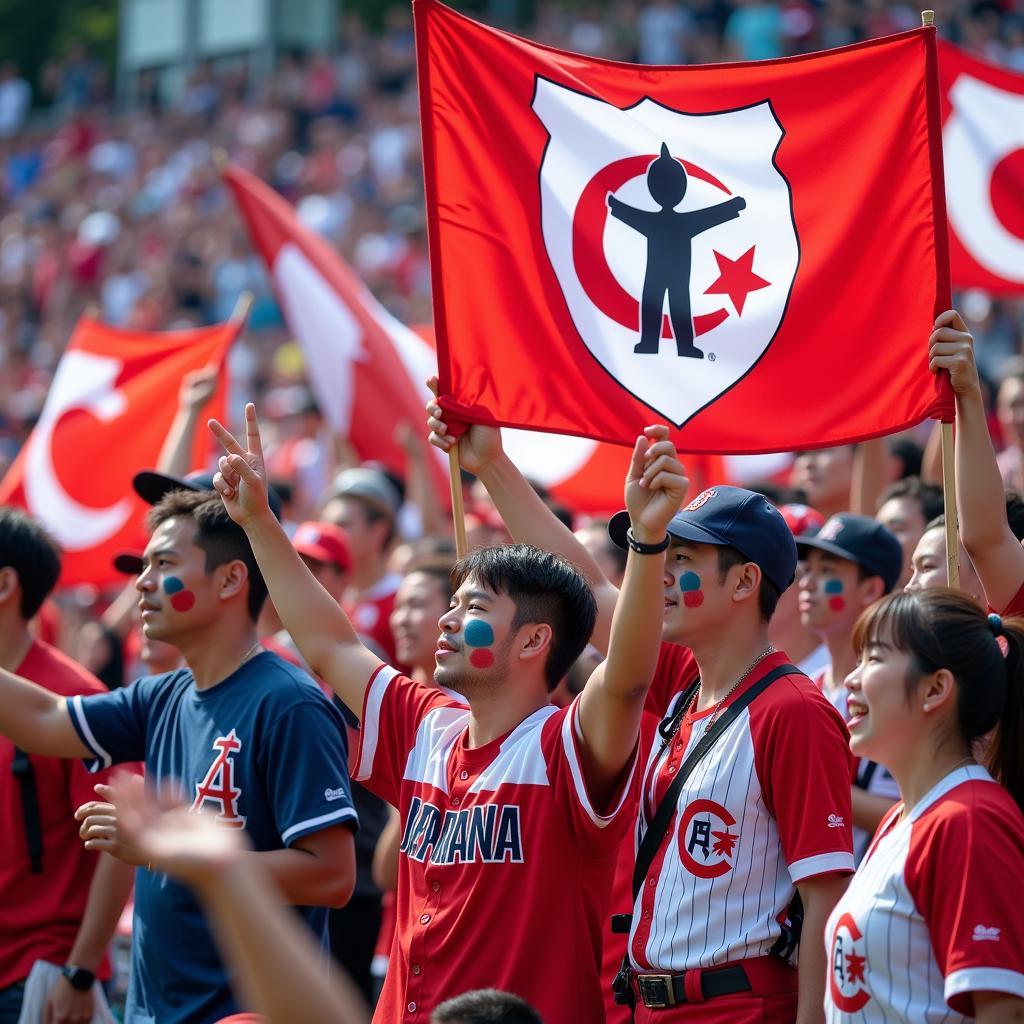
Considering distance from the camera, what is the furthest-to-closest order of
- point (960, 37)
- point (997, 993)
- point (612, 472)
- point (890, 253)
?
point (960, 37) < point (612, 472) < point (890, 253) < point (997, 993)

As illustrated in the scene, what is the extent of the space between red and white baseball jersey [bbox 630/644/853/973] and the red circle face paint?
1.67 feet

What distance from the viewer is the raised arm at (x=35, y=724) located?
4.52 m

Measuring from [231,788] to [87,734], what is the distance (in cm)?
59

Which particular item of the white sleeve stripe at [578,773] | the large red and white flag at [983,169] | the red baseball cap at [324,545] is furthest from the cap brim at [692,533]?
the large red and white flag at [983,169]

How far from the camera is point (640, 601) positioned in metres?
3.35

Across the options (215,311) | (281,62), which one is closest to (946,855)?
(215,311)

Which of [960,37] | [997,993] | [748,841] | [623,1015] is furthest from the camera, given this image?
[960,37]

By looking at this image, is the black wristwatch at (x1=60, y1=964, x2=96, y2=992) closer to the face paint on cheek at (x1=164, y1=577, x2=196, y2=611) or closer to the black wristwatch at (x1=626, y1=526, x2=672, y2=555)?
the face paint on cheek at (x1=164, y1=577, x2=196, y2=611)

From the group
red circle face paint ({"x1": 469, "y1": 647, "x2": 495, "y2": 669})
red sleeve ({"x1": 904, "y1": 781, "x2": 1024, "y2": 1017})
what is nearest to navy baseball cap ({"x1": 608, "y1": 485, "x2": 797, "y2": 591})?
red circle face paint ({"x1": 469, "y1": 647, "x2": 495, "y2": 669})

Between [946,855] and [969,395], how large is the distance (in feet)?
4.55

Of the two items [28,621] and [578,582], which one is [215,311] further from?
[578,582]

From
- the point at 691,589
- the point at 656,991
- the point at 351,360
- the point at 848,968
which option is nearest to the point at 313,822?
the point at 656,991

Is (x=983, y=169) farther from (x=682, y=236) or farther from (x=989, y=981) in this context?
(x=989, y=981)

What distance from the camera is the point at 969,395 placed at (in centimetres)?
404
